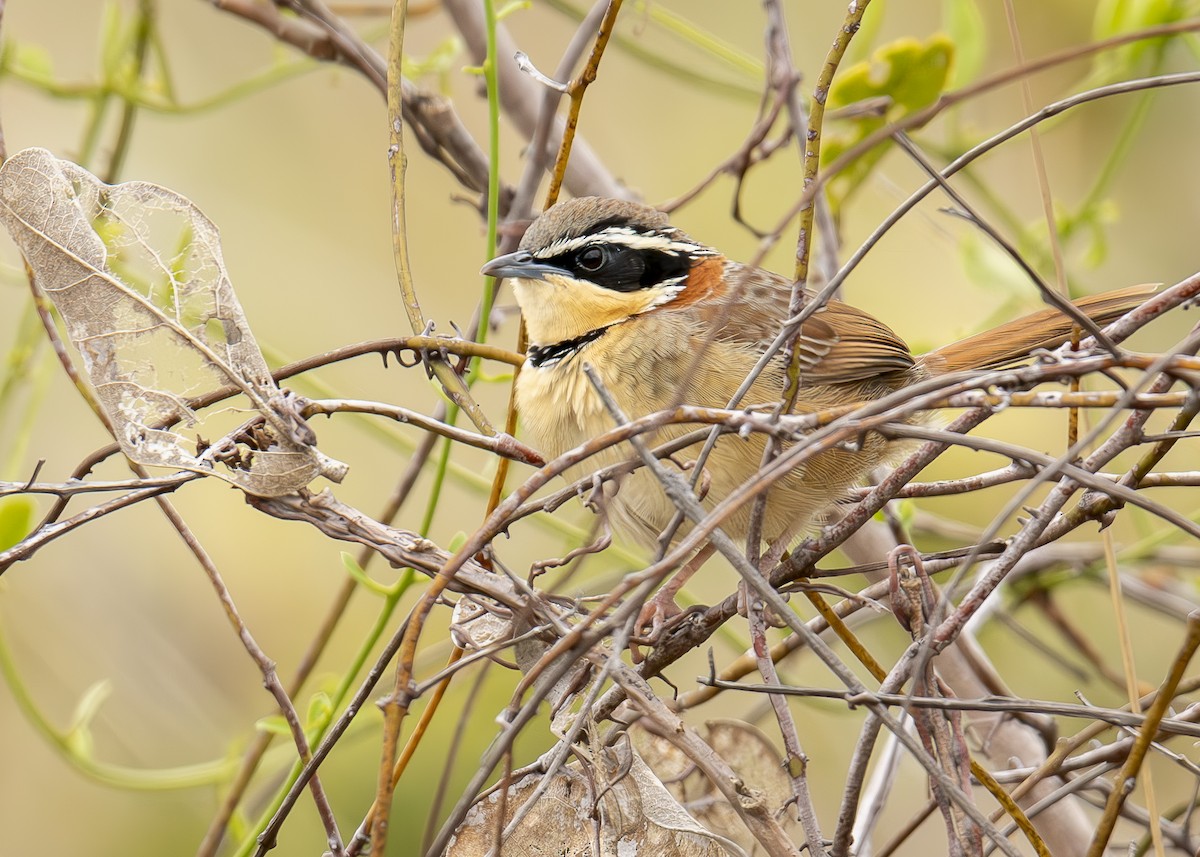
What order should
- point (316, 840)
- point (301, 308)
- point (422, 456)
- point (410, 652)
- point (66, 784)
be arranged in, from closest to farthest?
point (410, 652)
point (422, 456)
point (316, 840)
point (66, 784)
point (301, 308)

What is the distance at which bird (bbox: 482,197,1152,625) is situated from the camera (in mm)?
2645

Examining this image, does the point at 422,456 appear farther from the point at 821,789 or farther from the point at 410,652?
the point at 821,789

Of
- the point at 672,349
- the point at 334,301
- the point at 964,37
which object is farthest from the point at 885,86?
the point at 334,301

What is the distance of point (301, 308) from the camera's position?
600 cm

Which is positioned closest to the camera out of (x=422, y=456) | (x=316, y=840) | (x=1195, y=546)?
(x=422, y=456)

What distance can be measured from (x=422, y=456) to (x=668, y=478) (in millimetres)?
1249

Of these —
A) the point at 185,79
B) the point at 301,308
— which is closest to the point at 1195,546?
the point at 301,308

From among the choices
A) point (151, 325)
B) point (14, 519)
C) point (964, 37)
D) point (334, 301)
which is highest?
point (964, 37)

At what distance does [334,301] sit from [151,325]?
4.33 meters

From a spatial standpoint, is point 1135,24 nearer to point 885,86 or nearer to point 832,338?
point 885,86

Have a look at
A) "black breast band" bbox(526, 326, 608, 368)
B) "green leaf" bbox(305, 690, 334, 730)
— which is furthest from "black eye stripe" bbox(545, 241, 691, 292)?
"green leaf" bbox(305, 690, 334, 730)

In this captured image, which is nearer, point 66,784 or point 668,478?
point 668,478

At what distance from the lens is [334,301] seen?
6.07 m

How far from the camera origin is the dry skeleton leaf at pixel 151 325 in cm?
171
